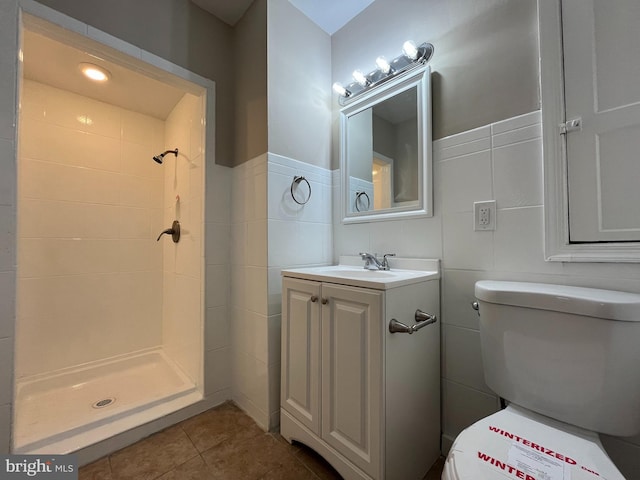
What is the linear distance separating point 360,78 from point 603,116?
1.06 meters

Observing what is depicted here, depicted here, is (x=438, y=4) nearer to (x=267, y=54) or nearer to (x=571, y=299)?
(x=267, y=54)

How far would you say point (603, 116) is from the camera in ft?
2.80

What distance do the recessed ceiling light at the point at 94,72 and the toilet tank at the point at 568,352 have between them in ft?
7.83

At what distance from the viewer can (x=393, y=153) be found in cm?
140

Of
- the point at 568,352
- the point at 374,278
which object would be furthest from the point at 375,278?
the point at 568,352

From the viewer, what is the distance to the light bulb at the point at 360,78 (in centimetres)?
147

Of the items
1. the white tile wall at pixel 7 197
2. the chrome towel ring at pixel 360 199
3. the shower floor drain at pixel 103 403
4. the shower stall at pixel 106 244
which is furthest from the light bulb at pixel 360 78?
the shower floor drain at pixel 103 403

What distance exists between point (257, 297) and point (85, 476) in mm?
953

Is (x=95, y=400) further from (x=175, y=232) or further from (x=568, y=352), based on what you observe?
(x=568, y=352)

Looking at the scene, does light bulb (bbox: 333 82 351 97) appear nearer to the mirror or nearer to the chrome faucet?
the mirror

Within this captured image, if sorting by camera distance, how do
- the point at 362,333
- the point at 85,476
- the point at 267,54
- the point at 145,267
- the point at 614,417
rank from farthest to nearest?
1. the point at 145,267
2. the point at 267,54
3. the point at 85,476
4. the point at 362,333
5. the point at 614,417

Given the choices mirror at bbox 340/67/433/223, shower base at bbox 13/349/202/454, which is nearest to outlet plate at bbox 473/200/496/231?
mirror at bbox 340/67/433/223

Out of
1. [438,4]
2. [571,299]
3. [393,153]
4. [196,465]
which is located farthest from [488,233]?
[196,465]

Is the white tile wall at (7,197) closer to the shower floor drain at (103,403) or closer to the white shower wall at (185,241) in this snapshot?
the shower floor drain at (103,403)
